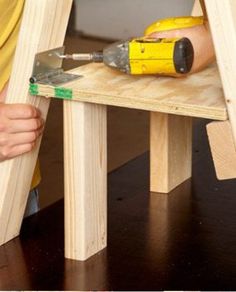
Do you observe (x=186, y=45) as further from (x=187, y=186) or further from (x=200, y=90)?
(x=187, y=186)

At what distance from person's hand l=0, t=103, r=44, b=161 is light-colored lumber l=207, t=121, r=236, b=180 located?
265 millimetres

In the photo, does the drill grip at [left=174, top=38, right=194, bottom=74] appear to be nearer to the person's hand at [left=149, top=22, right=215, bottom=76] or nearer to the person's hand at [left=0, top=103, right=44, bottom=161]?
the person's hand at [left=149, top=22, right=215, bottom=76]

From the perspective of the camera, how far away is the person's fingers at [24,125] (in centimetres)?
112

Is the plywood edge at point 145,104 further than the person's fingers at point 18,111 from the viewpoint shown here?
No

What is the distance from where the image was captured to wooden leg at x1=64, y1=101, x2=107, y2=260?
1083mm

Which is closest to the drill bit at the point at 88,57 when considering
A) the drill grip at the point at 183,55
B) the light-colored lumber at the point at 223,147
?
the drill grip at the point at 183,55

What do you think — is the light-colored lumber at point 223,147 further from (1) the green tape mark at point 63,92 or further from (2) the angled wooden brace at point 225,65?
(1) the green tape mark at point 63,92

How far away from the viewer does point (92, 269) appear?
3.65 ft

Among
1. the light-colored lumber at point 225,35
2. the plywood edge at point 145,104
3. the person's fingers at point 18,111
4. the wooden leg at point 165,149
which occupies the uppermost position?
the light-colored lumber at point 225,35

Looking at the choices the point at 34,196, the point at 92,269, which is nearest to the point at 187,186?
the point at 34,196

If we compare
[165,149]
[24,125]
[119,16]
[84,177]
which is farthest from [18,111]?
[119,16]

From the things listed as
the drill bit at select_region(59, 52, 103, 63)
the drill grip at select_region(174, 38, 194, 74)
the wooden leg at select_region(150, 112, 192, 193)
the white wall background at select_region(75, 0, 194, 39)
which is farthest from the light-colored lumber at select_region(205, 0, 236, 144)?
the white wall background at select_region(75, 0, 194, 39)

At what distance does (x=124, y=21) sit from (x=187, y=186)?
3.24 m

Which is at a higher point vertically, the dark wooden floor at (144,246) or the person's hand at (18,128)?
the person's hand at (18,128)
